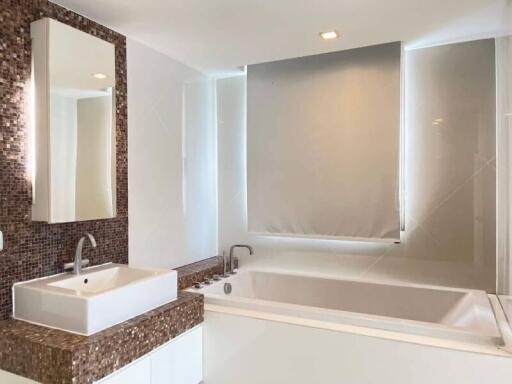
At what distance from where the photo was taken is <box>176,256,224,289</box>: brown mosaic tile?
259cm

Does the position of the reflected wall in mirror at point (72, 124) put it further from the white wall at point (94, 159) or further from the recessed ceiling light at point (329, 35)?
the recessed ceiling light at point (329, 35)

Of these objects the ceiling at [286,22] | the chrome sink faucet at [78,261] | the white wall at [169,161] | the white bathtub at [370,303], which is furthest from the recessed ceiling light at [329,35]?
the chrome sink faucet at [78,261]

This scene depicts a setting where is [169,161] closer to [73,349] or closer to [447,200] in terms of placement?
[73,349]

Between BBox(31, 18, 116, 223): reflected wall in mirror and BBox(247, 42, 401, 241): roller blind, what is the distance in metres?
1.26

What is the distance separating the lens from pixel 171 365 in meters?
1.88

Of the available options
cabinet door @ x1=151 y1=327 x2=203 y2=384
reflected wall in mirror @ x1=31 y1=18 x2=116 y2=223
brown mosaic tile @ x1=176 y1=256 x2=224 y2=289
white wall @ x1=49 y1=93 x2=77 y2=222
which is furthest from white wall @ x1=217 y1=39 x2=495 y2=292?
white wall @ x1=49 y1=93 x2=77 y2=222

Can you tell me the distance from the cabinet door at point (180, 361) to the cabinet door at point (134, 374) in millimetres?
38

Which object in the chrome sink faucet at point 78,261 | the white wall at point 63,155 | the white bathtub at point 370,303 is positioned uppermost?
the white wall at point 63,155

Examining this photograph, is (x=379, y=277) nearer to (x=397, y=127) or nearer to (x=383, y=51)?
(x=397, y=127)

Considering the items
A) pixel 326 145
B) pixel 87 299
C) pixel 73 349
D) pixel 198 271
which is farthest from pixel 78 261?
pixel 326 145

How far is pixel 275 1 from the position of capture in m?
1.90

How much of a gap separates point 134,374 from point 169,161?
1.54 metres

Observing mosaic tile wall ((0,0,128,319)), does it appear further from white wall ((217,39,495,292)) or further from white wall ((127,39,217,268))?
white wall ((217,39,495,292))

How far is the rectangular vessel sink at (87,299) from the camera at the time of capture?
5.01ft
